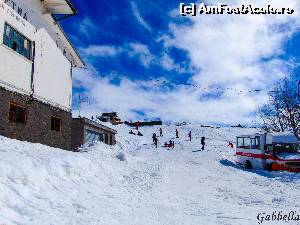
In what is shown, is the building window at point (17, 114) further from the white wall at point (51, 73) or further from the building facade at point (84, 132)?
the building facade at point (84, 132)

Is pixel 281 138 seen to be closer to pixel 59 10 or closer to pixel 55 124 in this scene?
pixel 55 124

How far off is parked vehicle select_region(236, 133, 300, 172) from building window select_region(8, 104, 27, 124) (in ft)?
48.7

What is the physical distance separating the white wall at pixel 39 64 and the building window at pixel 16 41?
0.60 ft

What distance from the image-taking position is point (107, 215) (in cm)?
732

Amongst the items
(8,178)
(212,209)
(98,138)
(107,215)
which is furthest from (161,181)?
(98,138)

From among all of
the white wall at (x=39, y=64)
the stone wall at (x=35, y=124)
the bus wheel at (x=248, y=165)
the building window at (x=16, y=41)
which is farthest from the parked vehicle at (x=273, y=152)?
the building window at (x=16, y=41)

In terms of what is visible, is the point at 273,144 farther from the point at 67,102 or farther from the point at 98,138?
the point at 98,138

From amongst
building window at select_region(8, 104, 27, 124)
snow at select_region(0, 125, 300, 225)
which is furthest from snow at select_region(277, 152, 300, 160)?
building window at select_region(8, 104, 27, 124)

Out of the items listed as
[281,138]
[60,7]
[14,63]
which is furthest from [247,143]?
[14,63]

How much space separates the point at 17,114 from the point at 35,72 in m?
2.17

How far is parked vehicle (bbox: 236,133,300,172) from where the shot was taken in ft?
67.5

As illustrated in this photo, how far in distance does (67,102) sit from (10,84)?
6.49 meters

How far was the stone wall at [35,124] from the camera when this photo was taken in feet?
40.7

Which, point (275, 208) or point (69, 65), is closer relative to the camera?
point (275, 208)
